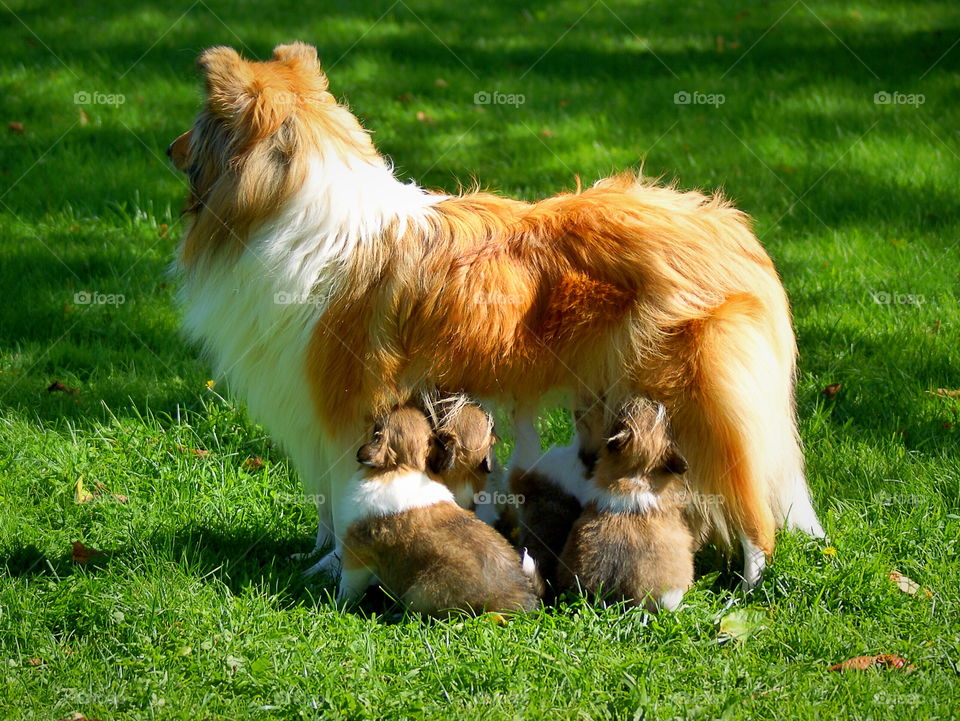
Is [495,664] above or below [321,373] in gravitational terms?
below

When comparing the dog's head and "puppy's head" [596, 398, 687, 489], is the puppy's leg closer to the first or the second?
"puppy's head" [596, 398, 687, 489]

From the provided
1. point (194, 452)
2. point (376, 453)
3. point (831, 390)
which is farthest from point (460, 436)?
point (831, 390)

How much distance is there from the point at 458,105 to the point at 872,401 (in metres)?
5.15

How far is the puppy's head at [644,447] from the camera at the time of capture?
13.0 ft

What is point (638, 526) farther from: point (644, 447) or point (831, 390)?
point (831, 390)

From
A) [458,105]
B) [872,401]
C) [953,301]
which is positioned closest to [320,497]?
[872,401]

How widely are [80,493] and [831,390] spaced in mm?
4048

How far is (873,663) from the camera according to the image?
12.7ft

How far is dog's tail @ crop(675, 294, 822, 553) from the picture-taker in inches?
155

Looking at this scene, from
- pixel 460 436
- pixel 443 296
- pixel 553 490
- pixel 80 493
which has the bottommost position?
pixel 80 493

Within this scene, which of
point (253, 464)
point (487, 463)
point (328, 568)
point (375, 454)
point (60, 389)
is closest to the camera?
point (375, 454)

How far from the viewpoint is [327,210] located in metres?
3.98

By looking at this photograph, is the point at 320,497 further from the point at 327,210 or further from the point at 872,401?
the point at 872,401

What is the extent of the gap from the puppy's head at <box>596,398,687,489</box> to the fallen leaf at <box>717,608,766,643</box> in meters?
0.62
